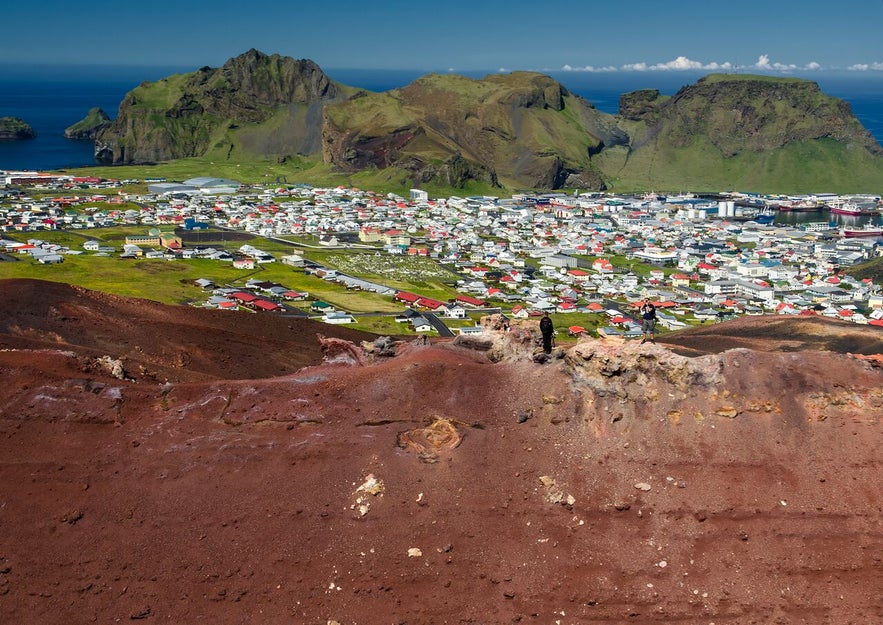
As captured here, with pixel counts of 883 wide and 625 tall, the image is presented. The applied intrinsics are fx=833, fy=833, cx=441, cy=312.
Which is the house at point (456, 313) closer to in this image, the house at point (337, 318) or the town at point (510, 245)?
the town at point (510, 245)

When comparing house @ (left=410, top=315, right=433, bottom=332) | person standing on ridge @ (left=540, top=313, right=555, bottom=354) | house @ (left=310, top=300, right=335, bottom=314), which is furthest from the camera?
house @ (left=310, top=300, right=335, bottom=314)

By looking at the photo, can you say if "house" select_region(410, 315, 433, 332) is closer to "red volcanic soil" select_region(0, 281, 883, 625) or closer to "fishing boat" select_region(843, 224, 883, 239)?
"red volcanic soil" select_region(0, 281, 883, 625)

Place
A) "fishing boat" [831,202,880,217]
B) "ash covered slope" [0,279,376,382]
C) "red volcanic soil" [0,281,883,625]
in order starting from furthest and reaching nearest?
1. "fishing boat" [831,202,880,217]
2. "ash covered slope" [0,279,376,382]
3. "red volcanic soil" [0,281,883,625]

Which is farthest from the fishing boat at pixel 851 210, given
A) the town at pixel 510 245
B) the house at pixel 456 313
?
the house at pixel 456 313

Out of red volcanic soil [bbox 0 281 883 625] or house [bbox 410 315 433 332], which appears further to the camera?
house [bbox 410 315 433 332]

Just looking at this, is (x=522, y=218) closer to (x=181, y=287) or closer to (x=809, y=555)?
(x=181, y=287)

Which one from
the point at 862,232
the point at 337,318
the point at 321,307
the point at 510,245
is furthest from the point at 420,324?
the point at 862,232

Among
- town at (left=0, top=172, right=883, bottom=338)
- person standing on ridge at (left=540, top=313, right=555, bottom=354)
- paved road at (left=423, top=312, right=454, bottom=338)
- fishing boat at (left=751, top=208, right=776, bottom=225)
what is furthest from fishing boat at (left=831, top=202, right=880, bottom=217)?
person standing on ridge at (left=540, top=313, right=555, bottom=354)

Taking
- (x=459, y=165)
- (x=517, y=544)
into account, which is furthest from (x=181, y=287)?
(x=459, y=165)
